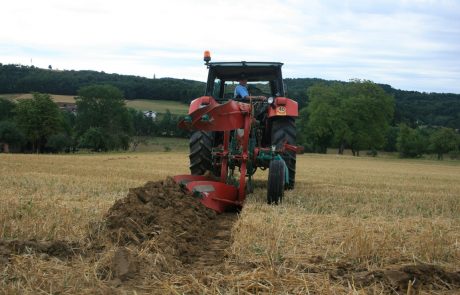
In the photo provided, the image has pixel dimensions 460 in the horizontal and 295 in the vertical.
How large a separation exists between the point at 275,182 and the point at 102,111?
54537mm

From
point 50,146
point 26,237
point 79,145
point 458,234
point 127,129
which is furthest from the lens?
point 127,129

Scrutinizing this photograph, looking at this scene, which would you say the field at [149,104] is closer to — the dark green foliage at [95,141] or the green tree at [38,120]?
the dark green foliage at [95,141]

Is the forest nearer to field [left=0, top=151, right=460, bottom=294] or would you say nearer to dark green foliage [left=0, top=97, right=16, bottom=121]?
dark green foliage [left=0, top=97, right=16, bottom=121]

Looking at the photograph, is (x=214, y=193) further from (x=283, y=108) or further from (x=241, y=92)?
(x=241, y=92)

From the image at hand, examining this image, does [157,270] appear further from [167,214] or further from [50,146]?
[50,146]

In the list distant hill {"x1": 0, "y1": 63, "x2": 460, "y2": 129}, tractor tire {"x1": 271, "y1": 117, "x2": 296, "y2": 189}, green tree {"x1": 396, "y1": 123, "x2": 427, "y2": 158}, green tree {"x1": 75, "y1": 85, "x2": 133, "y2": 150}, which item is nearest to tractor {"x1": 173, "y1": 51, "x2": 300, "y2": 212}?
tractor tire {"x1": 271, "y1": 117, "x2": 296, "y2": 189}

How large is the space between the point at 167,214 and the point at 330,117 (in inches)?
1923

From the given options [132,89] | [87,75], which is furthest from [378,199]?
[87,75]

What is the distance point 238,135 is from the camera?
24.8 feet

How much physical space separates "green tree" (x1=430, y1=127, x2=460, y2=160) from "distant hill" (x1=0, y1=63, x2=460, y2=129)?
35.3 ft

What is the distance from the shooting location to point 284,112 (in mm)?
8109

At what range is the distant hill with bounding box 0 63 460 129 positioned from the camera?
69.8 m

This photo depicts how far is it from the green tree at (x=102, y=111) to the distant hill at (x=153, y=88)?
30.2 ft

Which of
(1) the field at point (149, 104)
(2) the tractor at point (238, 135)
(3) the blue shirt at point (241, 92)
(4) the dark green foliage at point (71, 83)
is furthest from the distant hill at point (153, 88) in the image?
(3) the blue shirt at point (241, 92)
